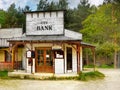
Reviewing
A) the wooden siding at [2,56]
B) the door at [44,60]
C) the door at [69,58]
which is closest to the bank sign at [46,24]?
the door at [69,58]

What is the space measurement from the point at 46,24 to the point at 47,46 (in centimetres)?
235

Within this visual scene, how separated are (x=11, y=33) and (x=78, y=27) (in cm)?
2786

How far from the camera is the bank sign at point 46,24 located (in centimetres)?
2781

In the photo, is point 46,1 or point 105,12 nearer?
point 105,12

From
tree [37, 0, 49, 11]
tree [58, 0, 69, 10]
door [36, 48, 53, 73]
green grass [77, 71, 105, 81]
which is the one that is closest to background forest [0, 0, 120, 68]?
door [36, 48, 53, 73]

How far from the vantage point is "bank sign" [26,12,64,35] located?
27812 mm

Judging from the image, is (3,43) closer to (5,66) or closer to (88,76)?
(5,66)

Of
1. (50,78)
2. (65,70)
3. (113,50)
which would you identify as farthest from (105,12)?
(50,78)

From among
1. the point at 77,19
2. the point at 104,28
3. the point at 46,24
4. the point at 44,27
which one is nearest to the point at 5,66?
the point at 44,27

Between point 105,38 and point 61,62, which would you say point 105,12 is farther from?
point 61,62

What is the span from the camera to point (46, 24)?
28078mm

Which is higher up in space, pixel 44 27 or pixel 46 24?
pixel 46 24

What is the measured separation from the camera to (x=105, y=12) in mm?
44438

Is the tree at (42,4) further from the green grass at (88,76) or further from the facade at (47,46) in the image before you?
the green grass at (88,76)
